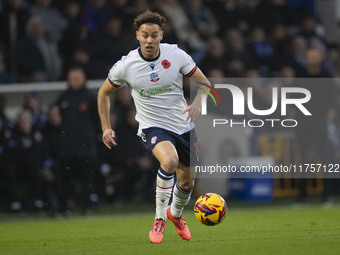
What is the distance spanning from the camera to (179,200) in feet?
28.1

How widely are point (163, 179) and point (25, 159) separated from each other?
5.95 meters

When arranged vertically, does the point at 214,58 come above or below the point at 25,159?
above

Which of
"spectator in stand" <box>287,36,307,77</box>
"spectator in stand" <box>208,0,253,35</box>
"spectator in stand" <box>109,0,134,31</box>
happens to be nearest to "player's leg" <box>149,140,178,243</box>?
"spectator in stand" <box>109,0,134,31</box>

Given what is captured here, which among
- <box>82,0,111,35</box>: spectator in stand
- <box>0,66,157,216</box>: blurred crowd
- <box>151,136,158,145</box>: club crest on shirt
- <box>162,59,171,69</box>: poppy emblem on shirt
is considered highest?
<box>162,59,171,69</box>: poppy emblem on shirt

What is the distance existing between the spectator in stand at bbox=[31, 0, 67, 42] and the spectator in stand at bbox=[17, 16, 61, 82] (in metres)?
0.29

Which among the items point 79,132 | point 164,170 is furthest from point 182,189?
point 79,132

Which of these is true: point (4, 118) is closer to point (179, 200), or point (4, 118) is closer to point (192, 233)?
point (192, 233)

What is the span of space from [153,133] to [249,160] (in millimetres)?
7493

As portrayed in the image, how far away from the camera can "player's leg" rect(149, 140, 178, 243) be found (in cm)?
788

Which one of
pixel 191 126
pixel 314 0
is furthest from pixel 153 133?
pixel 314 0

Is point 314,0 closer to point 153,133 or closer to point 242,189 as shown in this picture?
point 242,189

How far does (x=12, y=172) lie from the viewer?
13.5 m

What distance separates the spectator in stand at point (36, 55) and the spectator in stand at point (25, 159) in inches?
61.9

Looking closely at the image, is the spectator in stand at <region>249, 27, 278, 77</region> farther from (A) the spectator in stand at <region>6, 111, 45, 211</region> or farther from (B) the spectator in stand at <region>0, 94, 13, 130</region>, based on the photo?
(B) the spectator in stand at <region>0, 94, 13, 130</region>
